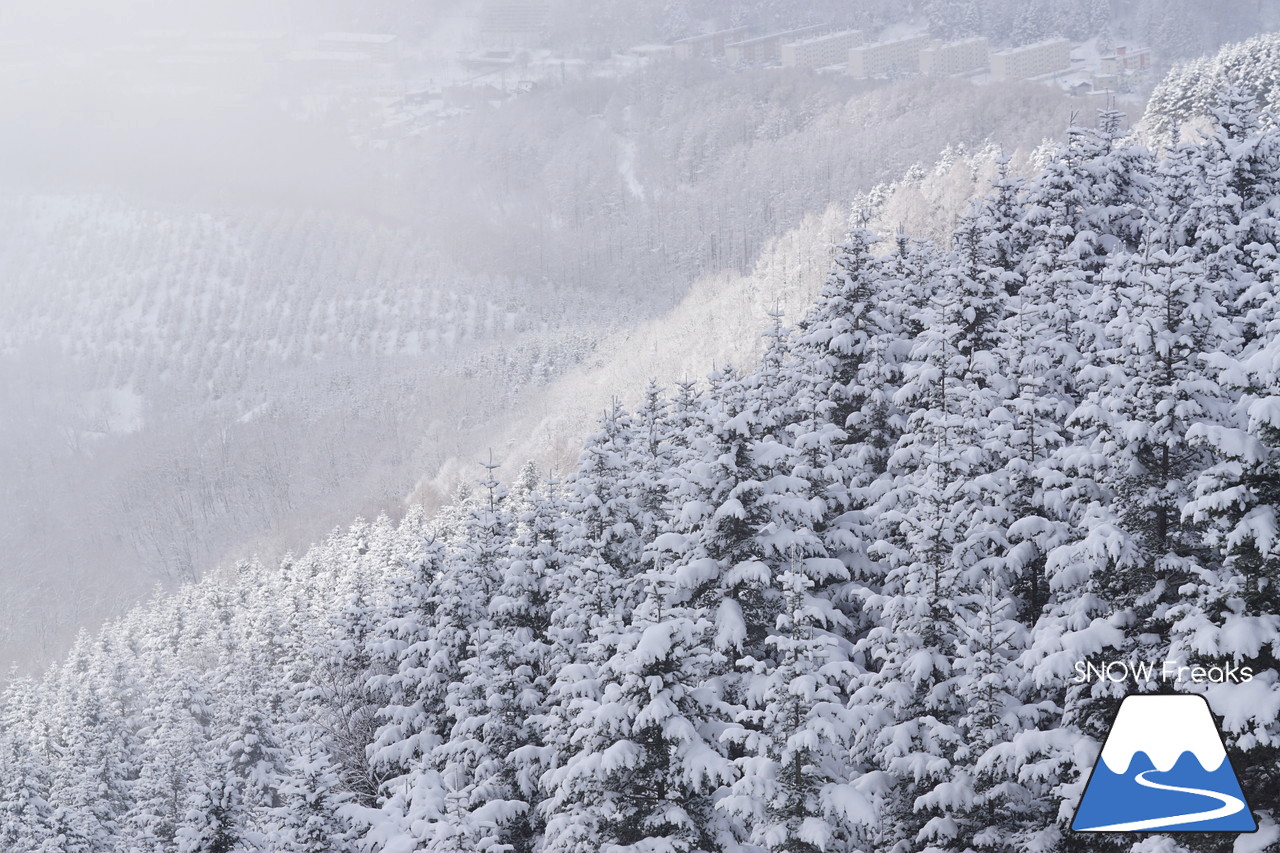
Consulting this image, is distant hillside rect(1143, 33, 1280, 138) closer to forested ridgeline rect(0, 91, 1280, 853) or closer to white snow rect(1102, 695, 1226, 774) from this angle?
forested ridgeline rect(0, 91, 1280, 853)

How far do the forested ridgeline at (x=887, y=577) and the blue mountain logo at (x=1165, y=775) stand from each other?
2277 millimetres

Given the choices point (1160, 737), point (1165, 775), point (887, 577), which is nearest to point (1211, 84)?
point (887, 577)

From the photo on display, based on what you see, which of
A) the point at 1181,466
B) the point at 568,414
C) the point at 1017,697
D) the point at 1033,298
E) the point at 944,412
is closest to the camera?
the point at 1181,466

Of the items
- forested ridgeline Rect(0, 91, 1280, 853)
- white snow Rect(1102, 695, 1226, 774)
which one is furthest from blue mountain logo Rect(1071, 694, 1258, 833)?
forested ridgeline Rect(0, 91, 1280, 853)

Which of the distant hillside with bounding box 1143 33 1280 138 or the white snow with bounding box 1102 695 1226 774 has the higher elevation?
the distant hillside with bounding box 1143 33 1280 138

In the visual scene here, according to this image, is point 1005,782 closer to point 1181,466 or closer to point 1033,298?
point 1181,466

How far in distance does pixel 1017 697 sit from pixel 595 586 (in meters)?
9.41

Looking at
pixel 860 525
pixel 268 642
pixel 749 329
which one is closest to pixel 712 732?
pixel 860 525

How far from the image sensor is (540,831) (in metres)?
22.7

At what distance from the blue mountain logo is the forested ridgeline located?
2277 millimetres

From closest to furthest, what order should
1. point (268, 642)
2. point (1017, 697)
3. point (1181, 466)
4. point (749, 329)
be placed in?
point (1181, 466), point (1017, 697), point (268, 642), point (749, 329)

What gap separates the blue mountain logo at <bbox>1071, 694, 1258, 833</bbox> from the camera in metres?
9.77

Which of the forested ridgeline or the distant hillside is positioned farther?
the distant hillside

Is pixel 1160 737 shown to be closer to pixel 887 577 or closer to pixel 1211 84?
pixel 887 577
